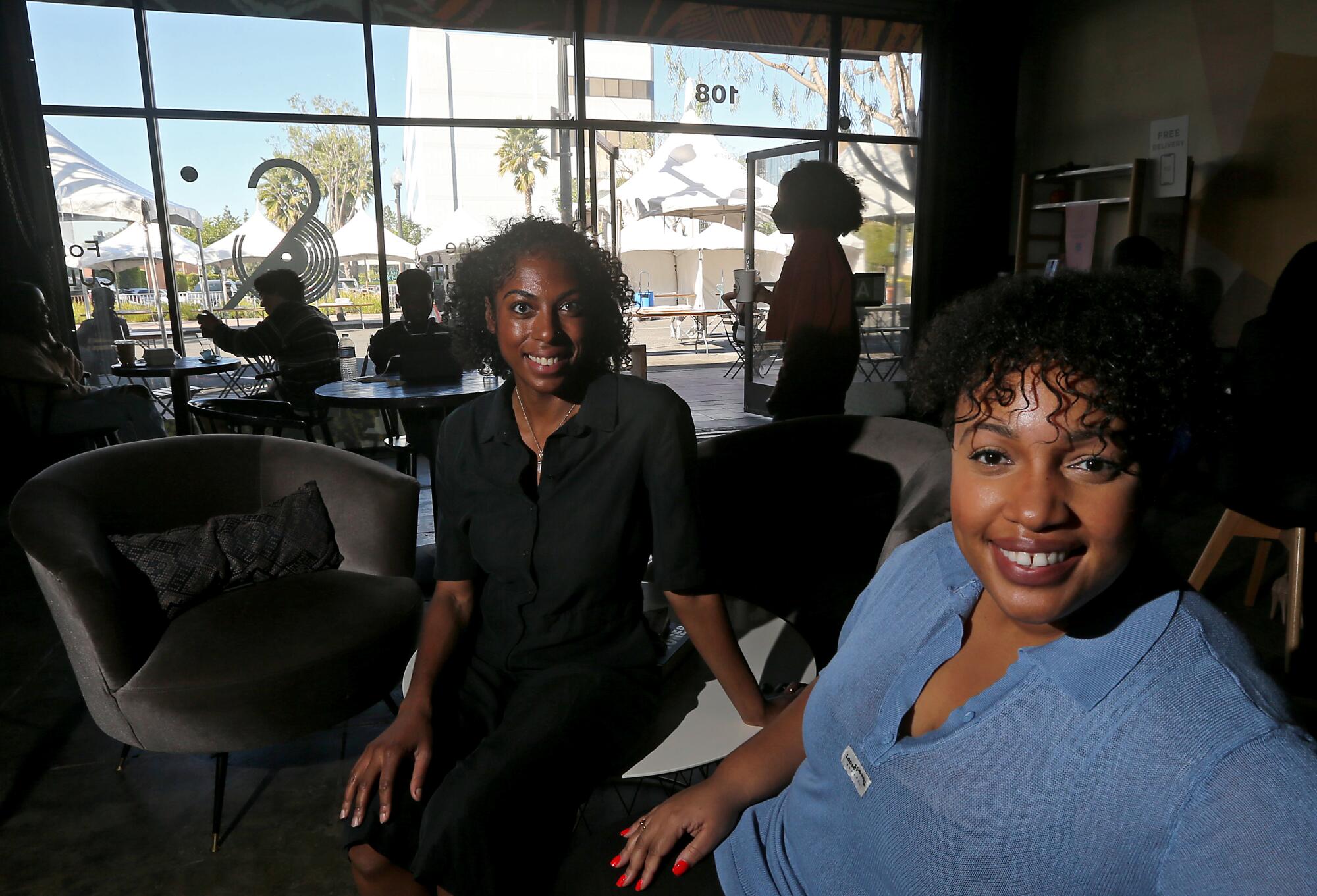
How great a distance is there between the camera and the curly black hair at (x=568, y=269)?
1.55m

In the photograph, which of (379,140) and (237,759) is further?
(379,140)

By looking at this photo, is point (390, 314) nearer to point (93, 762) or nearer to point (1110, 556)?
point (93, 762)

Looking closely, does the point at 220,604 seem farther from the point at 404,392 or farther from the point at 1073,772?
the point at 1073,772

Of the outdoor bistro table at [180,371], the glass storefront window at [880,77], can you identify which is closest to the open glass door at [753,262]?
the glass storefront window at [880,77]

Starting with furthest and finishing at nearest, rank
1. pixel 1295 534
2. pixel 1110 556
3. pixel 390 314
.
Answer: pixel 390 314 → pixel 1295 534 → pixel 1110 556

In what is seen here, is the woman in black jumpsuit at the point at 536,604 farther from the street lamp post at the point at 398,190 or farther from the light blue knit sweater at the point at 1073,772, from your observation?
the street lamp post at the point at 398,190

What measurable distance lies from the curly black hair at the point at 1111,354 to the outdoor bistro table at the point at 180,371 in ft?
16.8

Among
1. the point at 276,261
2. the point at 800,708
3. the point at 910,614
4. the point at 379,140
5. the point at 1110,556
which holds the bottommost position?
the point at 800,708

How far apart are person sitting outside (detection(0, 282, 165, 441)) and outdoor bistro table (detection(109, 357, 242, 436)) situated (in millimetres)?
139

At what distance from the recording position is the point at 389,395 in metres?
3.44

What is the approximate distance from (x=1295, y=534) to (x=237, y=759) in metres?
3.36

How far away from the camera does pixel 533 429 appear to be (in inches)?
60.8

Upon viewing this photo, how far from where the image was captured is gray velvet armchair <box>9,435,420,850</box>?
1.87 meters

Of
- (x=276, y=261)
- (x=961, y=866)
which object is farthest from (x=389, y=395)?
(x=276, y=261)
